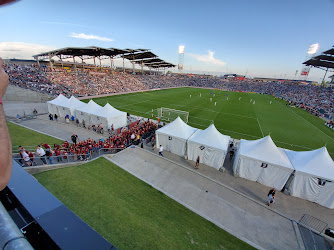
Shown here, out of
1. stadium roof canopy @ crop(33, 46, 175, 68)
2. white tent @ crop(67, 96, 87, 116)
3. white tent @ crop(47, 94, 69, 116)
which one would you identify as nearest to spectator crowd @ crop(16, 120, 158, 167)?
white tent @ crop(67, 96, 87, 116)

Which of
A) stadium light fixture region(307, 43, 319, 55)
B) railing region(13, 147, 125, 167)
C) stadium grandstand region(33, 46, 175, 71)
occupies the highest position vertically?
stadium light fixture region(307, 43, 319, 55)

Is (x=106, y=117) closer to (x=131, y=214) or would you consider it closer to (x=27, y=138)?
(x=27, y=138)

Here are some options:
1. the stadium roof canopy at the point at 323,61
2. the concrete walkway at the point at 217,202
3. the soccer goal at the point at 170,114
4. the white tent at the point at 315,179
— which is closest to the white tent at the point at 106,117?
the concrete walkway at the point at 217,202

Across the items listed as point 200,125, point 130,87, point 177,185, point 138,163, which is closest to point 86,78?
point 130,87

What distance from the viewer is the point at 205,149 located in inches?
496

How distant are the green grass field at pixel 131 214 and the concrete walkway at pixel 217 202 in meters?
0.71

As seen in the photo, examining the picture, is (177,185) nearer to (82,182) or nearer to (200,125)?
(82,182)

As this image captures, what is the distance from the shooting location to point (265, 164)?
428 inches

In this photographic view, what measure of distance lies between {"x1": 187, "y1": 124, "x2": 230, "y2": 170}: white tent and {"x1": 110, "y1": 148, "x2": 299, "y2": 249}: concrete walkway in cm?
178

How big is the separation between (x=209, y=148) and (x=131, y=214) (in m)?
7.50

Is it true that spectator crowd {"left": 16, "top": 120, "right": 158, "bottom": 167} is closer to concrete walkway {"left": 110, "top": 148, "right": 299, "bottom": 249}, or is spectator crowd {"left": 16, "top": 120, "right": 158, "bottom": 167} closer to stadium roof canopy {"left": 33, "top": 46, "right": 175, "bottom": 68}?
concrete walkway {"left": 110, "top": 148, "right": 299, "bottom": 249}

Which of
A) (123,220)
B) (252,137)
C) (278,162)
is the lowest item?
(252,137)

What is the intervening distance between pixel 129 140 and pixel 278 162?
1184 cm

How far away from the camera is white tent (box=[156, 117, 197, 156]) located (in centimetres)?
1359
